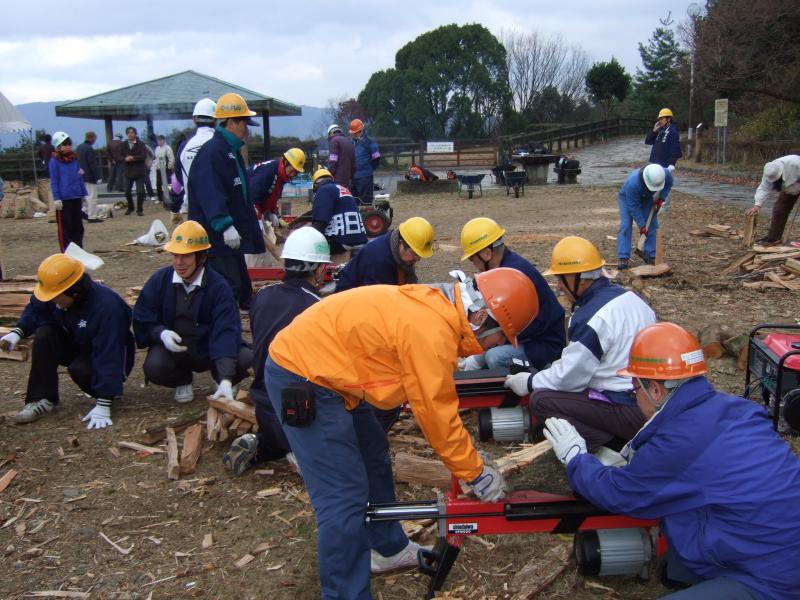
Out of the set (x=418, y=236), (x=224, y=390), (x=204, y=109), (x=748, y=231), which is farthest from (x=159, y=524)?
(x=748, y=231)

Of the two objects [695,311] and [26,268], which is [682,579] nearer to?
[695,311]

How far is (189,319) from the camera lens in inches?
214

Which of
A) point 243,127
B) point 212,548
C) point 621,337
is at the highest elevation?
point 243,127

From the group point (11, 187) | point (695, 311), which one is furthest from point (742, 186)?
point (11, 187)

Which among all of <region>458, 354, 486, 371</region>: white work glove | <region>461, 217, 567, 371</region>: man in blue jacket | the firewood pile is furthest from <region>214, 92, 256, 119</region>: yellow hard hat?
the firewood pile

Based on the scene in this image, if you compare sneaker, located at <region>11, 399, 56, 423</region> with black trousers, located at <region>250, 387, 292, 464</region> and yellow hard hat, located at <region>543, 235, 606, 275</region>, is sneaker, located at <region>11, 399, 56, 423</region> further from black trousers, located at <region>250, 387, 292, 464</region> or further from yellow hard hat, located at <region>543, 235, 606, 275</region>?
yellow hard hat, located at <region>543, 235, 606, 275</region>

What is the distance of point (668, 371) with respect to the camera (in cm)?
289

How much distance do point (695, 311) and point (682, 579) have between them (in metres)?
5.33

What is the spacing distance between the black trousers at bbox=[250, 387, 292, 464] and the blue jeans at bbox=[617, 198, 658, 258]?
262 inches

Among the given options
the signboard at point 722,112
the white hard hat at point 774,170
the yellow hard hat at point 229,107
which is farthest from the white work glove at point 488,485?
the signboard at point 722,112

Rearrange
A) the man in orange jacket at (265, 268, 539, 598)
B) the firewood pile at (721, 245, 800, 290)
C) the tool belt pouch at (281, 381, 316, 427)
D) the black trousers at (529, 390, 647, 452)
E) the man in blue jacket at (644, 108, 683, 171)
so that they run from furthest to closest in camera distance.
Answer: the man in blue jacket at (644, 108, 683, 171) < the firewood pile at (721, 245, 800, 290) < the black trousers at (529, 390, 647, 452) < the tool belt pouch at (281, 381, 316, 427) < the man in orange jacket at (265, 268, 539, 598)

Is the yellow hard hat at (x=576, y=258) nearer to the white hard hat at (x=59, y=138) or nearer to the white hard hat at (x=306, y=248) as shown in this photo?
the white hard hat at (x=306, y=248)

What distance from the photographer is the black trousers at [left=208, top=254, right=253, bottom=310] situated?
655 cm

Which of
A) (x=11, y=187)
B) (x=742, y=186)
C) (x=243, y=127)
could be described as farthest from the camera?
(x=11, y=187)
